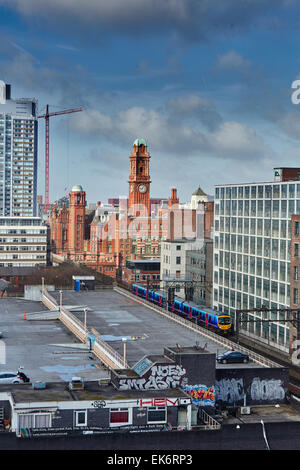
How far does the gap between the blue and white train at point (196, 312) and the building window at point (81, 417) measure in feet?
168

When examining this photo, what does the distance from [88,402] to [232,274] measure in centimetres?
5994

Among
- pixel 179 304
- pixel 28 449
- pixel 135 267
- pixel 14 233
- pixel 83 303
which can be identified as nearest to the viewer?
pixel 28 449

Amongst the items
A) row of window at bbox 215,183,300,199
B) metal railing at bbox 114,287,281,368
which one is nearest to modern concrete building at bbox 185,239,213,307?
row of window at bbox 215,183,300,199

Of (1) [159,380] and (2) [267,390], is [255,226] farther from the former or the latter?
(1) [159,380]

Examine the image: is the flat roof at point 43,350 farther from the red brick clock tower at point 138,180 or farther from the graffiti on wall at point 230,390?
the red brick clock tower at point 138,180

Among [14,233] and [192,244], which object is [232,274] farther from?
[14,233]

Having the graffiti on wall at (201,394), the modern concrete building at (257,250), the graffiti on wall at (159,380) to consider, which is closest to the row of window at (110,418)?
the graffiti on wall at (159,380)

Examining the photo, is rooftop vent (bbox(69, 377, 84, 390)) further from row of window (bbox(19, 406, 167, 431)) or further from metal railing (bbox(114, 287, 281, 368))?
metal railing (bbox(114, 287, 281, 368))

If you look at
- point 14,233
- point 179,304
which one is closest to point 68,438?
point 179,304

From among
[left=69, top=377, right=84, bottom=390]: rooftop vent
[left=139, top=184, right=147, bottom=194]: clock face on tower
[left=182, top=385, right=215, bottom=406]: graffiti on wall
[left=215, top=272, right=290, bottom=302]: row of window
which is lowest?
[left=182, top=385, right=215, bottom=406]: graffiti on wall

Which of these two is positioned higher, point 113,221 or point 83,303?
point 113,221

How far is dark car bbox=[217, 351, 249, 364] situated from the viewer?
51.3 meters

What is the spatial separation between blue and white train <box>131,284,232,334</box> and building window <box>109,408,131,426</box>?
5006 cm

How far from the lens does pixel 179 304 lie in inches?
3807
